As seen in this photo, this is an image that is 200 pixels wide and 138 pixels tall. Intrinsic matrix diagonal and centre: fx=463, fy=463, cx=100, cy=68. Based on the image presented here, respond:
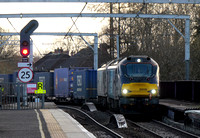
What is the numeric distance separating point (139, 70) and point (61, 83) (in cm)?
1902

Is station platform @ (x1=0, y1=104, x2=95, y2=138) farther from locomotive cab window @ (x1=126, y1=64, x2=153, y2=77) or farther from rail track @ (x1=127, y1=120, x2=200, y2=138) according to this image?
locomotive cab window @ (x1=126, y1=64, x2=153, y2=77)

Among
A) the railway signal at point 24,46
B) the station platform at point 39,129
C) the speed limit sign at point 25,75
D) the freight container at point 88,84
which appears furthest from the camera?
the freight container at point 88,84

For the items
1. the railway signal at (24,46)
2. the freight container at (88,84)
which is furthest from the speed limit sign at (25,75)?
the freight container at (88,84)

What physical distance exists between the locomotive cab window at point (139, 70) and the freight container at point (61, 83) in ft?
56.7

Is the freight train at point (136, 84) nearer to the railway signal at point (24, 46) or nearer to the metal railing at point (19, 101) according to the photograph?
the metal railing at point (19, 101)

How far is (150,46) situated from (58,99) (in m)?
11.6

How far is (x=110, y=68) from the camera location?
86.3 ft

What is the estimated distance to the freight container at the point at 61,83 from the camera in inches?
1588

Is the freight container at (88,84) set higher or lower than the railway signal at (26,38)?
lower

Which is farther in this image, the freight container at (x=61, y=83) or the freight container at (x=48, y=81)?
the freight container at (x=48, y=81)

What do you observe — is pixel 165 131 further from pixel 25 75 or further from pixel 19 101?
pixel 19 101

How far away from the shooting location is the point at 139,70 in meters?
23.3

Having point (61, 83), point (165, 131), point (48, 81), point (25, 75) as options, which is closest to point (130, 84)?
point (165, 131)

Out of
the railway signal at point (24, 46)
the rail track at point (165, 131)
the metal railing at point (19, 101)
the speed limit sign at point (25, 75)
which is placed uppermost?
the railway signal at point (24, 46)
